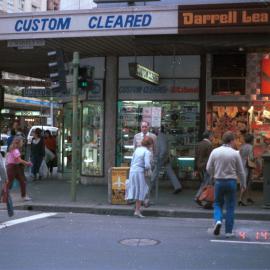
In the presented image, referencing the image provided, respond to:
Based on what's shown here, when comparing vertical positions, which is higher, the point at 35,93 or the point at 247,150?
the point at 35,93

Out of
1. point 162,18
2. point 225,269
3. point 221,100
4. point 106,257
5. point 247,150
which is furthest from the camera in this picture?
point 221,100

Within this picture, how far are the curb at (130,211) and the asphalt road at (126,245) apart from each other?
41 cm

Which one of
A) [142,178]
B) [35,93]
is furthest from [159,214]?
[35,93]

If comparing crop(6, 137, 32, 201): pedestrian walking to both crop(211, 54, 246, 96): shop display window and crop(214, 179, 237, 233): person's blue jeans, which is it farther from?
crop(211, 54, 246, 96): shop display window

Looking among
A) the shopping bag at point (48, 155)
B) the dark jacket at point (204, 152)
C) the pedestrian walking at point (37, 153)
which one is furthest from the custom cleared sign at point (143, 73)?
the shopping bag at point (48, 155)

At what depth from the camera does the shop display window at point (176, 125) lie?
16.8m

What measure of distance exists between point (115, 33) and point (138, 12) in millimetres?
774

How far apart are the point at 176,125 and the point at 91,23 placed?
165 inches

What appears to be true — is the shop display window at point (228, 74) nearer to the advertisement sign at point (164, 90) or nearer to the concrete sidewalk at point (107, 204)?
the advertisement sign at point (164, 90)

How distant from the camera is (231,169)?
9469 millimetres

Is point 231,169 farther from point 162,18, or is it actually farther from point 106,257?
point 162,18

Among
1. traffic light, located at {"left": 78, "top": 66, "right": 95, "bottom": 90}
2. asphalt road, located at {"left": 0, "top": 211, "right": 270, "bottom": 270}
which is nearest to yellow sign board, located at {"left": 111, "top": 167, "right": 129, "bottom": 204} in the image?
asphalt road, located at {"left": 0, "top": 211, "right": 270, "bottom": 270}

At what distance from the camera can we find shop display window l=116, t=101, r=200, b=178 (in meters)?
16.8

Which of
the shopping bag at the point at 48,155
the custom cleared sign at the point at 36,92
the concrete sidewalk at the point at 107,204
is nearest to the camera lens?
the concrete sidewalk at the point at 107,204
